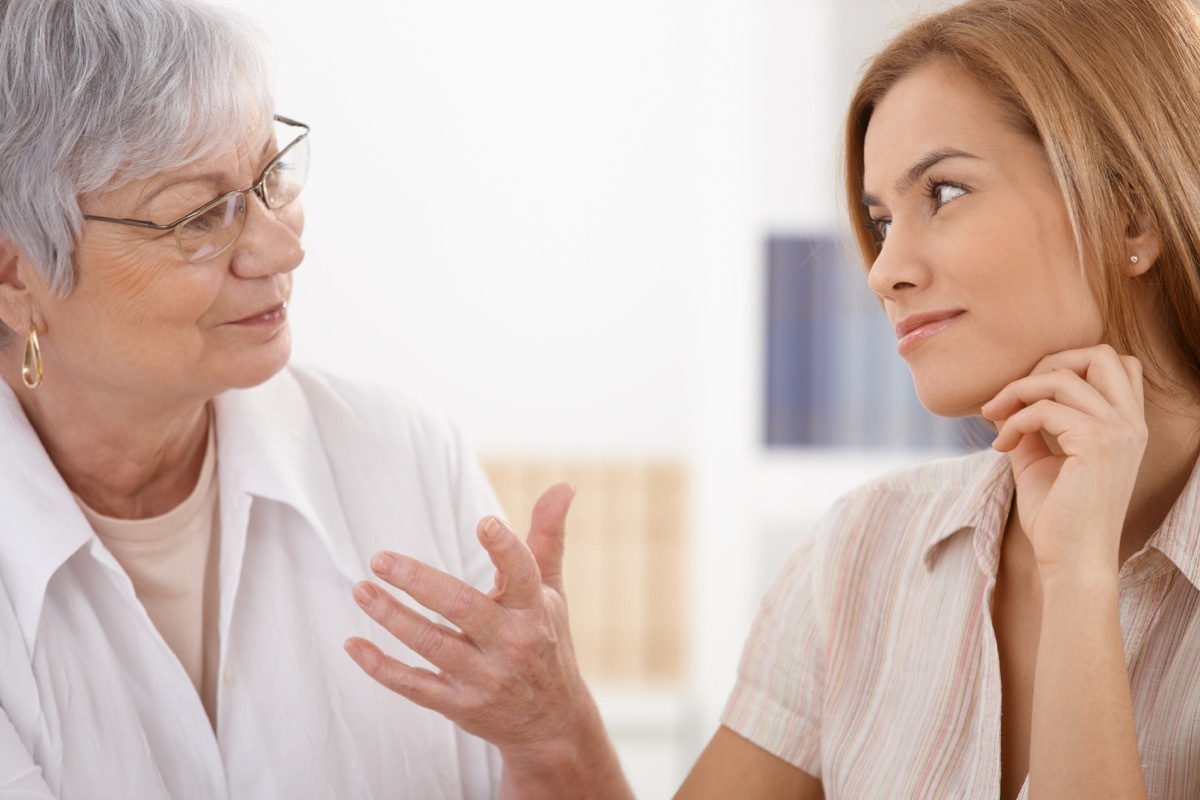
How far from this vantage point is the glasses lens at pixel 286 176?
1.58m

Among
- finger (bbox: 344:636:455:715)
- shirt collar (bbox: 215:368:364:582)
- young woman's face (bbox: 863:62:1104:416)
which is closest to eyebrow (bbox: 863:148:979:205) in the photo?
young woman's face (bbox: 863:62:1104:416)

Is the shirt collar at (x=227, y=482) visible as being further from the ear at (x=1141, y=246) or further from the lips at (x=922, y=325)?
the ear at (x=1141, y=246)

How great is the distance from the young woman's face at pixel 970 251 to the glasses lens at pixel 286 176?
77 cm

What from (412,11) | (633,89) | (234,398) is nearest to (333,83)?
(412,11)

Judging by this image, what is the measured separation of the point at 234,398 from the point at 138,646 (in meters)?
0.38

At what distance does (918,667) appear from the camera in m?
1.43

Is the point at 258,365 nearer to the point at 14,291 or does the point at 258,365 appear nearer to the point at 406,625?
the point at 14,291

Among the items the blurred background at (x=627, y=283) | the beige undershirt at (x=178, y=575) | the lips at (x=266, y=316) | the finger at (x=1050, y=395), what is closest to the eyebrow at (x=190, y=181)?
the lips at (x=266, y=316)

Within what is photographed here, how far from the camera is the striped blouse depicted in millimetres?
1248

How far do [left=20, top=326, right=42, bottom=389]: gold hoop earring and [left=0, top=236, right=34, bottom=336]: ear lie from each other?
0.02 metres

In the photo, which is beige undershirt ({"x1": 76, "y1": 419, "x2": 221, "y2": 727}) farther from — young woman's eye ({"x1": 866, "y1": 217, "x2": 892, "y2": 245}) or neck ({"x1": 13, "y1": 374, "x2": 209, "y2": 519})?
young woman's eye ({"x1": 866, "y1": 217, "x2": 892, "y2": 245})

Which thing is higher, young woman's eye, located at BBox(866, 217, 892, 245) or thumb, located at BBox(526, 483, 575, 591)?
young woman's eye, located at BBox(866, 217, 892, 245)

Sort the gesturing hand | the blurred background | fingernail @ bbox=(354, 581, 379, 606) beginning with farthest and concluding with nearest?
the blurred background → fingernail @ bbox=(354, 581, 379, 606) → the gesturing hand

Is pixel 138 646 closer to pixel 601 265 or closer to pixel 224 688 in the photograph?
pixel 224 688
